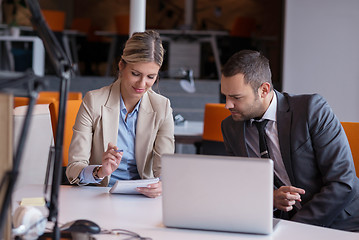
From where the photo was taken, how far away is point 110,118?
7.93 feet

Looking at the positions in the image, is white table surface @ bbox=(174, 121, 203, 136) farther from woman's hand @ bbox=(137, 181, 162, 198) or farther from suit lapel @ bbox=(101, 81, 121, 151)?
woman's hand @ bbox=(137, 181, 162, 198)

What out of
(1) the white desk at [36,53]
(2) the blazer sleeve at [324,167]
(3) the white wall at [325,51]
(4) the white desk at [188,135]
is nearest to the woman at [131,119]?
(2) the blazer sleeve at [324,167]

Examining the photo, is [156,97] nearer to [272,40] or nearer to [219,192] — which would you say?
[219,192]

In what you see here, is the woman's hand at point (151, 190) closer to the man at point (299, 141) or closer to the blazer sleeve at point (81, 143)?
the blazer sleeve at point (81, 143)

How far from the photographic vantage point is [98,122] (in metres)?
2.39

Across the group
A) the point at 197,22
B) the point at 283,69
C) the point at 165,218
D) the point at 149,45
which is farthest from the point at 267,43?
the point at 165,218

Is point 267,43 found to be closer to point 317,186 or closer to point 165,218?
point 317,186

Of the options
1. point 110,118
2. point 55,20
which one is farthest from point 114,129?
point 55,20

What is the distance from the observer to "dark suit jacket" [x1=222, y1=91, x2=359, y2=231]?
204cm

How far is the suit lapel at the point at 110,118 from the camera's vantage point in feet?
7.82

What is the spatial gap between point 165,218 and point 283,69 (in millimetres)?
5810

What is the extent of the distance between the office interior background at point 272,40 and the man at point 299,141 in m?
2.29

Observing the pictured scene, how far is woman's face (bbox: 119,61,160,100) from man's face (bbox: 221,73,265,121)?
0.43 m

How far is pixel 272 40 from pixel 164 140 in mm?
7903
